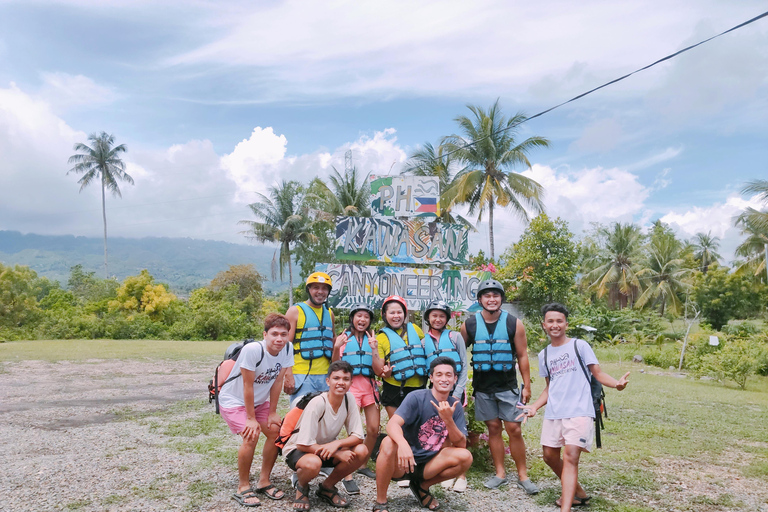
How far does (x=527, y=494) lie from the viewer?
5.04 meters

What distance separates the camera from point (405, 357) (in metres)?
5.17

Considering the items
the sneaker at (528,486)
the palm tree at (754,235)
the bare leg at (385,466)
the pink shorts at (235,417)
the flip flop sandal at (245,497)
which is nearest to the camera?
the bare leg at (385,466)

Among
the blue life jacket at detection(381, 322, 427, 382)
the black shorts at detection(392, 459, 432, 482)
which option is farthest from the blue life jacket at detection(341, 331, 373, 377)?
the black shorts at detection(392, 459, 432, 482)

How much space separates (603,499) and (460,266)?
3.81 meters

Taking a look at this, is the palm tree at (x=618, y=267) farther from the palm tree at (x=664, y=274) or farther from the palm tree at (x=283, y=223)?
the palm tree at (x=283, y=223)

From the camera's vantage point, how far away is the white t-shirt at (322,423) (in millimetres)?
4398

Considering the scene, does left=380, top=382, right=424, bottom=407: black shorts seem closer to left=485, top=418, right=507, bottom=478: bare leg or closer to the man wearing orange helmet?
the man wearing orange helmet

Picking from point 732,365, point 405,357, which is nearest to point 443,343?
point 405,357

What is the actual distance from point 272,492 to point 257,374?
1047 mm

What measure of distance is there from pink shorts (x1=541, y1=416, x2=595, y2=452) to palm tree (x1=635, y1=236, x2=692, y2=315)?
3638 cm

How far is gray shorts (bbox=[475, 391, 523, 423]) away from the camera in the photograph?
A: 16.8 ft

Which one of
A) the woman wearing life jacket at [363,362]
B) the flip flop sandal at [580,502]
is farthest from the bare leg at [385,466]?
the flip flop sandal at [580,502]

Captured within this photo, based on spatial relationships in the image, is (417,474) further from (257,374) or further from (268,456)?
(257,374)

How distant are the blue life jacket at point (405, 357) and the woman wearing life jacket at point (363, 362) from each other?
20 cm
